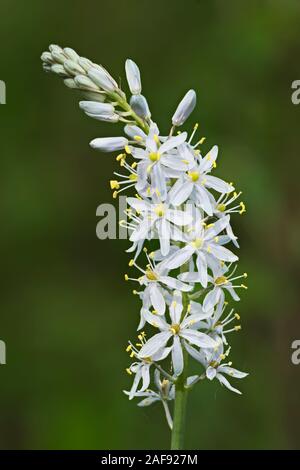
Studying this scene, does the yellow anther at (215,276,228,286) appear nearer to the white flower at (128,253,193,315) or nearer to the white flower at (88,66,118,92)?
the white flower at (128,253,193,315)

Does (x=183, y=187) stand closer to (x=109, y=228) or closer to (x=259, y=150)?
(x=109, y=228)

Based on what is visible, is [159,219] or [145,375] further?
[145,375]

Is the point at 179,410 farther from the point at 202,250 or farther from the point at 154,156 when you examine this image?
the point at 154,156

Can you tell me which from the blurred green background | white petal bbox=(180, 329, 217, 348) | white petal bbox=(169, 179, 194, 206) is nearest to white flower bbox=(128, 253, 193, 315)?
white petal bbox=(180, 329, 217, 348)

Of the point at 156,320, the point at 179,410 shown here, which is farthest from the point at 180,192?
the point at 179,410

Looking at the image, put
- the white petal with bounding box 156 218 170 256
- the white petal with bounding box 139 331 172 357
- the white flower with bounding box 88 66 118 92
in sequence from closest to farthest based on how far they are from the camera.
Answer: the white petal with bounding box 156 218 170 256
the white petal with bounding box 139 331 172 357
the white flower with bounding box 88 66 118 92

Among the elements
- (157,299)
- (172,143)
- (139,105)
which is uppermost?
(139,105)
